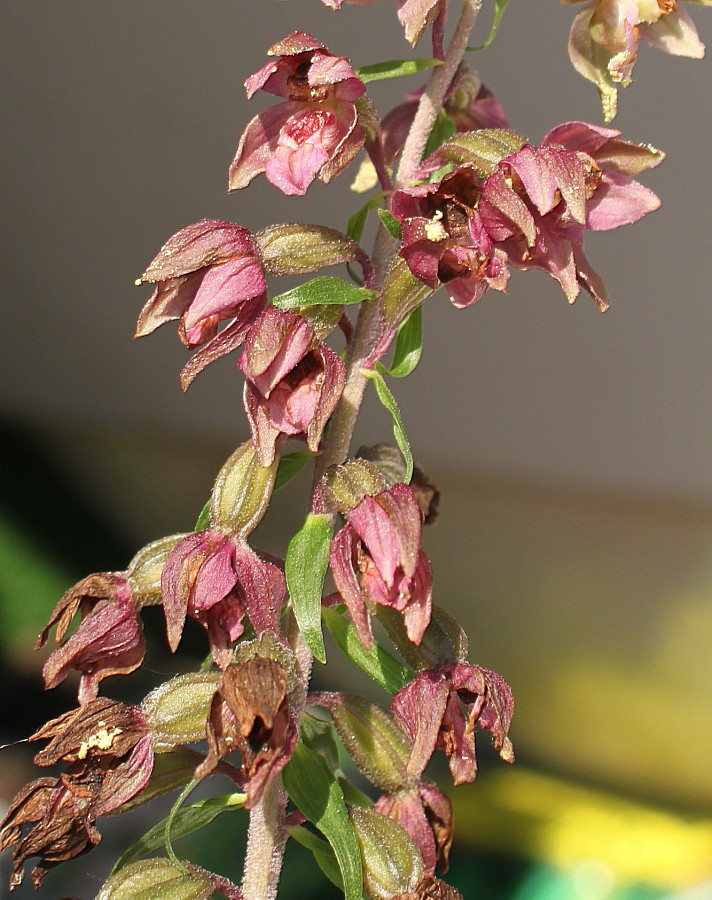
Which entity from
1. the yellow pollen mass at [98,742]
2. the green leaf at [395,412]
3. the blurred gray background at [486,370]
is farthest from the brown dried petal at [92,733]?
the blurred gray background at [486,370]

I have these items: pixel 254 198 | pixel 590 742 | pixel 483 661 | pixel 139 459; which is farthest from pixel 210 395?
pixel 590 742

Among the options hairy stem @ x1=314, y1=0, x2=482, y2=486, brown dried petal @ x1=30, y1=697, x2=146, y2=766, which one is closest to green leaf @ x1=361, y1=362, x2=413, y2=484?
hairy stem @ x1=314, y1=0, x2=482, y2=486

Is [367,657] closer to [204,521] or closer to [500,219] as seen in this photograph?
[204,521]

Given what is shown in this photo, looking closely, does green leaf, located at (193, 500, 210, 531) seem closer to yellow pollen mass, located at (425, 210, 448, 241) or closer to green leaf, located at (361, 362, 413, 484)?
green leaf, located at (361, 362, 413, 484)

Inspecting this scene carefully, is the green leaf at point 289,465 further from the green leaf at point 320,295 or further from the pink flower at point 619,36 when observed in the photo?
the pink flower at point 619,36

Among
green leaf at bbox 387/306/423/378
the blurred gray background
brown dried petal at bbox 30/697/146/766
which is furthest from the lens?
the blurred gray background

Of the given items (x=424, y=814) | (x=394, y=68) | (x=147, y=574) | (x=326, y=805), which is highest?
(x=394, y=68)

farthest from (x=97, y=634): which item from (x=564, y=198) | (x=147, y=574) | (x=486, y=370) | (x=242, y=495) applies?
(x=486, y=370)
